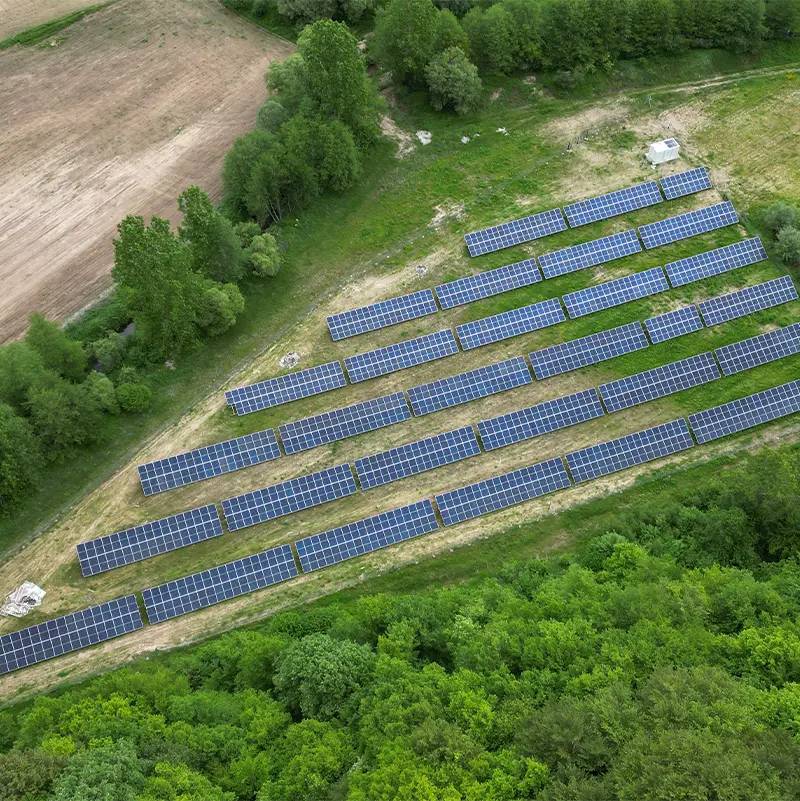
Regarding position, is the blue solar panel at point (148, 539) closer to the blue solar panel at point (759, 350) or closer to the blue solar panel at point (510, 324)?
the blue solar panel at point (510, 324)

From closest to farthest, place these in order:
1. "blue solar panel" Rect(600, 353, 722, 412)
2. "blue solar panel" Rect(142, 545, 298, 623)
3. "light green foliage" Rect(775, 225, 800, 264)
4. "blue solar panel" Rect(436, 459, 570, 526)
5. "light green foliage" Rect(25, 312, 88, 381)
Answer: "blue solar panel" Rect(142, 545, 298, 623) < "blue solar panel" Rect(436, 459, 570, 526) < "light green foliage" Rect(25, 312, 88, 381) < "blue solar panel" Rect(600, 353, 722, 412) < "light green foliage" Rect(775, 225, 800, 264)

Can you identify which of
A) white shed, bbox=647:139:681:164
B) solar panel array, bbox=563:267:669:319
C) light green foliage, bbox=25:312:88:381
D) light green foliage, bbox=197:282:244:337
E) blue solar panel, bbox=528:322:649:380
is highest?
light green foliage, bbox=25:312:88:381

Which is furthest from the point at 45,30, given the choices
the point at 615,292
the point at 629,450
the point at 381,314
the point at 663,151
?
the point at 629,450

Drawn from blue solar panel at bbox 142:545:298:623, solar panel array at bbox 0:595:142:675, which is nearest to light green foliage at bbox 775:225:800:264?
blue solar panel at bbox 142:545:298:623

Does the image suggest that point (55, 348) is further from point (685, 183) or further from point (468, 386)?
point (685, 183)

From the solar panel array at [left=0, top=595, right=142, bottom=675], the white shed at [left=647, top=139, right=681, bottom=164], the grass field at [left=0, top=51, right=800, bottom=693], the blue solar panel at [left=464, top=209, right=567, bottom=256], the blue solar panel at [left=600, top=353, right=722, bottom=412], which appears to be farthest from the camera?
the white shed at [left=647, top=139, right=681, bottom=164]

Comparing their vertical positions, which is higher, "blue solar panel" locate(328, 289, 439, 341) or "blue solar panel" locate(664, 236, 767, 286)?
"blue solar panel" locate(328, 289, 439, 341)

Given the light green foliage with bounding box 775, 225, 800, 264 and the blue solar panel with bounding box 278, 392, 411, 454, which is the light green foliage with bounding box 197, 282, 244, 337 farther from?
the light green foliage with bounding box 775, 225, 800, 264

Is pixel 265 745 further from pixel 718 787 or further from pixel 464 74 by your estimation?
pixel 464 74
